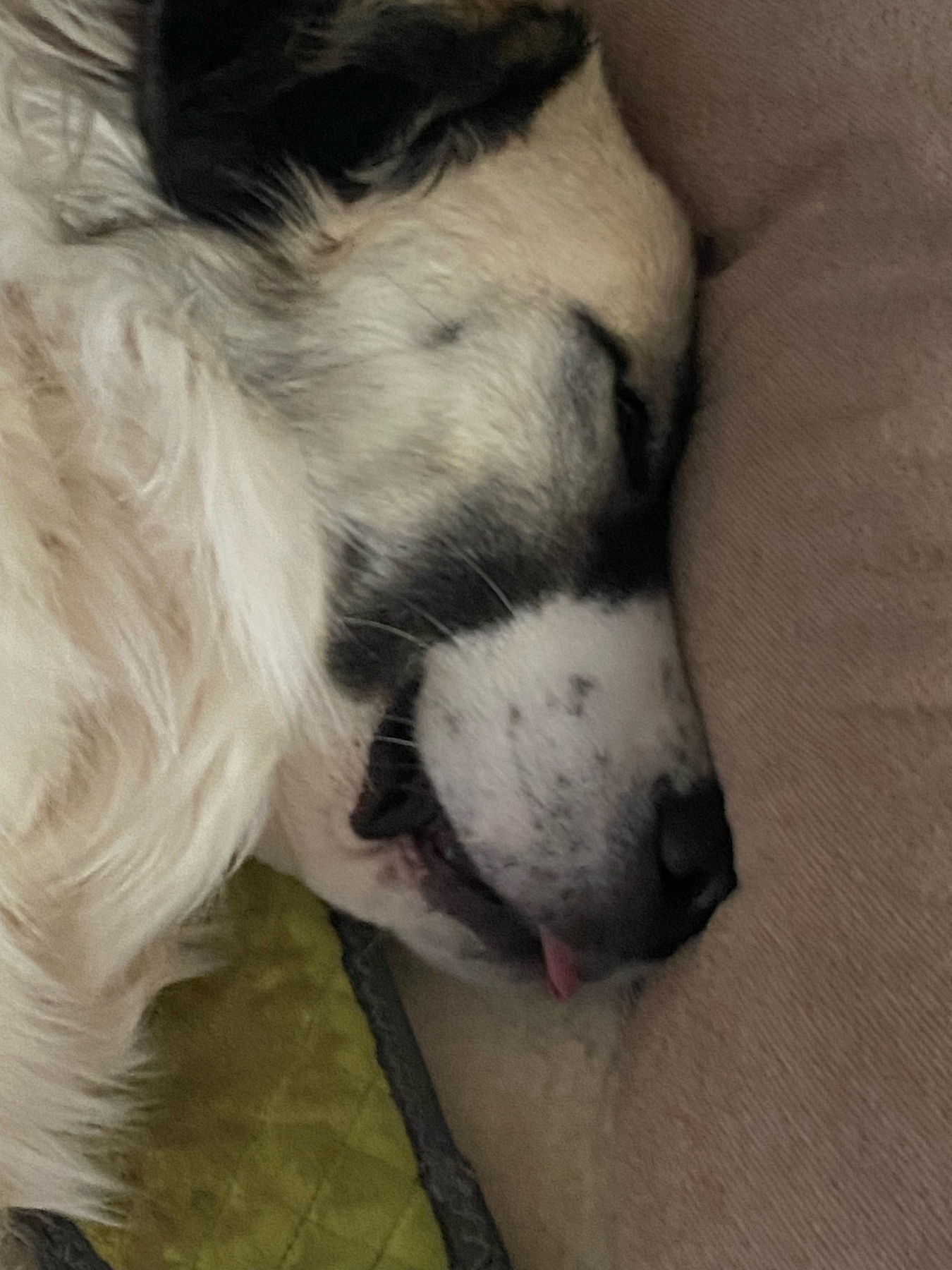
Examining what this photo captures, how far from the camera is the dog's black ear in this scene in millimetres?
984

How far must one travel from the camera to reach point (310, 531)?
1.06 meters

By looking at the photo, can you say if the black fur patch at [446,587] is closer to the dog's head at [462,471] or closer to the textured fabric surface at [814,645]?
the dog's head at [462,471]

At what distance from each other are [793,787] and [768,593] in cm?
16

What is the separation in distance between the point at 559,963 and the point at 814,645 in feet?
1.06

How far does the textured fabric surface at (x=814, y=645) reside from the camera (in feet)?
2.63

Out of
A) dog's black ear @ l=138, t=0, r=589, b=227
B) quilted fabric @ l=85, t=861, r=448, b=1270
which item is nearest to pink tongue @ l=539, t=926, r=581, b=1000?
quilted fabric @ l=85, t=861, r=448, b=1270

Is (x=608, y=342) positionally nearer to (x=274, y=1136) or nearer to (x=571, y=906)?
(x=571, y=906)

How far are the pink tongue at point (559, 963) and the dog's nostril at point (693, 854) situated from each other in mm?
100

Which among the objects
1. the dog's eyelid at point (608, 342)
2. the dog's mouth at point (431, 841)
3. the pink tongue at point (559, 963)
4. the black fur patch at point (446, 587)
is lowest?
the pink tongue at point (559, 963)

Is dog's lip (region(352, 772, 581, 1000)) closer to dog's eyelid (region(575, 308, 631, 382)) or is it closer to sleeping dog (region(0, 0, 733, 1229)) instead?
sleeping dog (region(0, 0, 733, 1229))

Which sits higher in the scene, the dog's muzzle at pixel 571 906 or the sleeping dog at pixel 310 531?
the sleeping dog at pixel 310 531

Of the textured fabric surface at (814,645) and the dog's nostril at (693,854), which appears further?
the dog's nostril at (693,854)

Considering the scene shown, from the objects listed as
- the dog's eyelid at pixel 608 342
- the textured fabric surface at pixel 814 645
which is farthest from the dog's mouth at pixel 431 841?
the dog's eyelid at pixel 608 342

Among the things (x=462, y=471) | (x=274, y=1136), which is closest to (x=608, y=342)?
(x=462, y=471)
